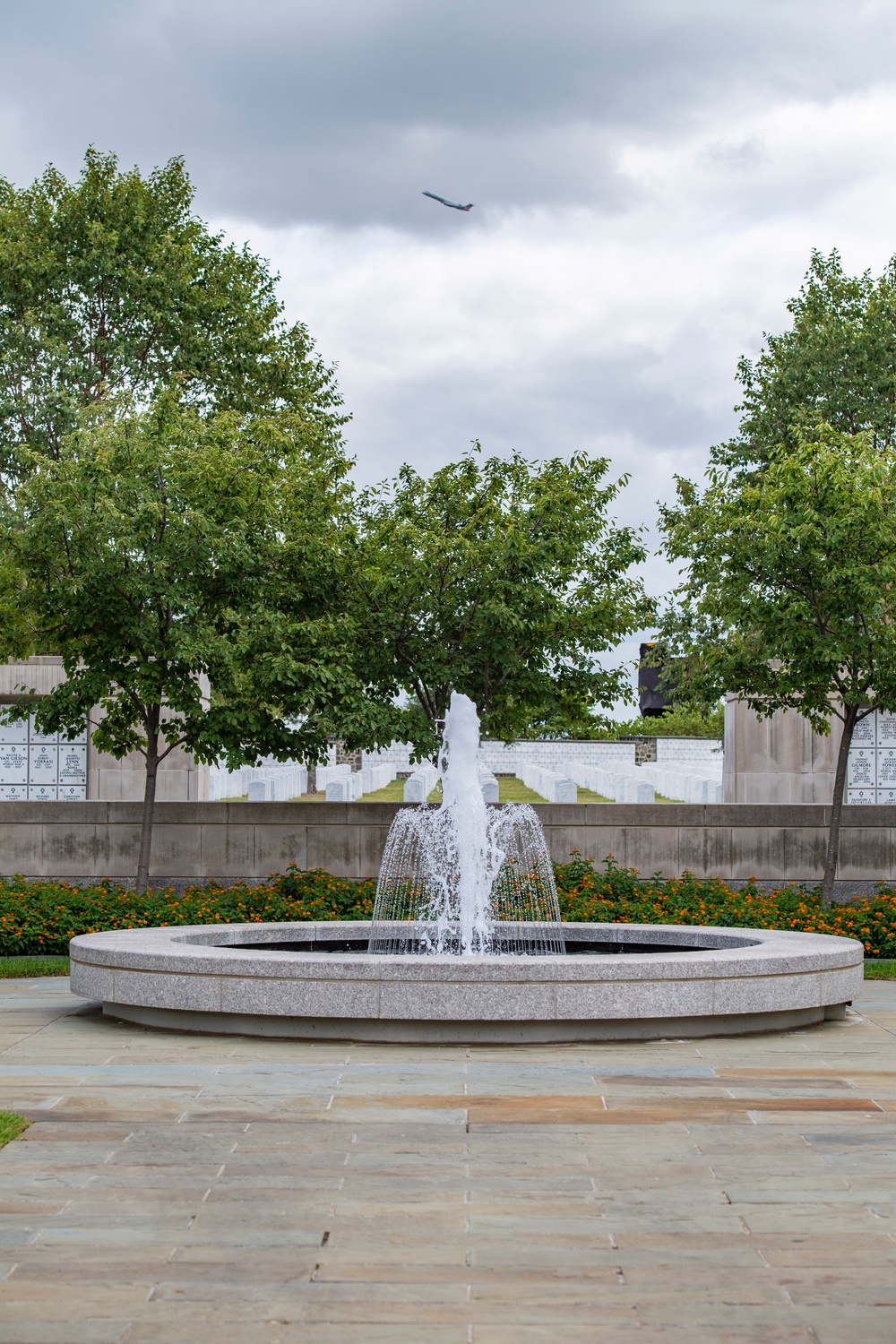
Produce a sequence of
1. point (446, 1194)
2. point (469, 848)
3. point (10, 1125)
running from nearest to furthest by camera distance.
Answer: point (446, 1194) → point (10, 1125) → point (469, 848)

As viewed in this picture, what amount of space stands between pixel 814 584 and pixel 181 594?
6.90 meters

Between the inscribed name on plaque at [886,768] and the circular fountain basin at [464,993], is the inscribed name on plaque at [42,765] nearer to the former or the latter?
the circular fountain basin at [464,993]

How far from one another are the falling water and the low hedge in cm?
37

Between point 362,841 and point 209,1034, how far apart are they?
270 inches

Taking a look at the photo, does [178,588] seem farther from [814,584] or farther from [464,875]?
[814,584]

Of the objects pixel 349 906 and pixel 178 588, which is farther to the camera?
pixel 349 906

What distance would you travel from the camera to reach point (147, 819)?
50.0 feet

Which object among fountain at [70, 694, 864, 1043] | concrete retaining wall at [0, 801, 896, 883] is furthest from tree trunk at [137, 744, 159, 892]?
fountain at [70, 694, 864, 1043]

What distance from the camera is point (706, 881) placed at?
614 inches

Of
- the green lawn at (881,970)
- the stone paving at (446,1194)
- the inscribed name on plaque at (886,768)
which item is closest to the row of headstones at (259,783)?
the inscribed name on plaque at (886,768)

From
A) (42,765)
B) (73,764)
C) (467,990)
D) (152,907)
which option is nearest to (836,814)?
(152,907)

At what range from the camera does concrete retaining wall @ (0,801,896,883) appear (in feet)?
52.2

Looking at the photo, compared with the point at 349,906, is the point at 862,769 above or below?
above

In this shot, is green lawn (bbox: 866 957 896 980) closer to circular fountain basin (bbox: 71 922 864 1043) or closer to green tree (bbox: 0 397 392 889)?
circular fountain basin (bbox: 71 922 864 1043)
